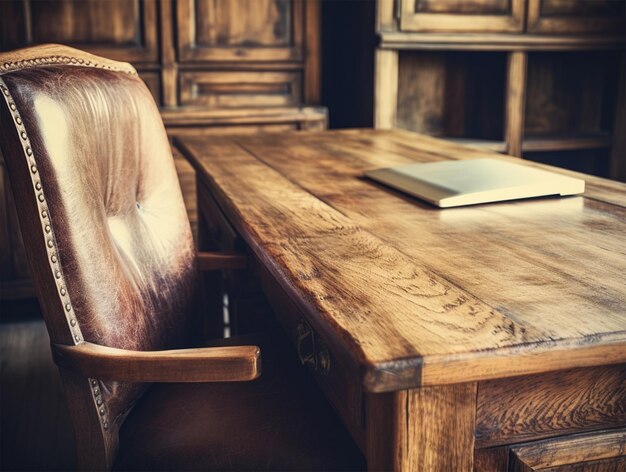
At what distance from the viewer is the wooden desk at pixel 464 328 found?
665 millimetres

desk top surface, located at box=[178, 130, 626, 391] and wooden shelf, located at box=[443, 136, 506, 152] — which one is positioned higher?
desk top surface, located at box=[178, 130, 626, 391]

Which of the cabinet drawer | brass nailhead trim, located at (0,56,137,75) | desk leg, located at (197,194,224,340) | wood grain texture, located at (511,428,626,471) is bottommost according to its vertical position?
desk leg, located at (197,194,224,340)

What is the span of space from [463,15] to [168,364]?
8.31 ft

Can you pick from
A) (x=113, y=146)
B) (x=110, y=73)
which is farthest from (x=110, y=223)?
(x=110, y=73)

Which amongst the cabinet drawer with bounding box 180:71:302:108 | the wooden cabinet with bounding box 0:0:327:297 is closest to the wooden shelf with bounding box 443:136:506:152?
the wooden cabinet with bounding box 0:0:327:297

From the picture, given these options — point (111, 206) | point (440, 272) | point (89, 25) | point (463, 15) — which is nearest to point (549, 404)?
point (440, 272)

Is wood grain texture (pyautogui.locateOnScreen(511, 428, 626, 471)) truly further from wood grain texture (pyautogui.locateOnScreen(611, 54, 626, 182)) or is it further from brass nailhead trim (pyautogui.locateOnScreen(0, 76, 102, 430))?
wood grain texture (pyautogui.locateOnScreen(611, 54, 626, 182))

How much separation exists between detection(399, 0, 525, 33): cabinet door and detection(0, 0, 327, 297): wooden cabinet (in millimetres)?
444

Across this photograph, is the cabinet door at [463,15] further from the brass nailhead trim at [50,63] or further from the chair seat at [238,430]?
the chair seat at [238,430]

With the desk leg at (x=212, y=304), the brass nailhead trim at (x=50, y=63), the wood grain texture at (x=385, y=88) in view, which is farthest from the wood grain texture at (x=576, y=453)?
the wood grain texture at (x=385, y=88)

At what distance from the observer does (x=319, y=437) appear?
107 centimetres

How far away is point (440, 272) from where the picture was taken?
2.89 feet

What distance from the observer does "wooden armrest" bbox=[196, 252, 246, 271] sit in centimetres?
147

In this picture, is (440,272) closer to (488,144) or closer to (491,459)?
(491,459)
